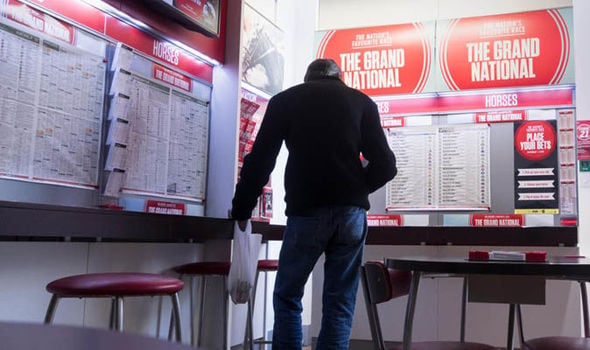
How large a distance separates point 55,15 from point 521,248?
9.73ft

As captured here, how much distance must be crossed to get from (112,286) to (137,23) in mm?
1567

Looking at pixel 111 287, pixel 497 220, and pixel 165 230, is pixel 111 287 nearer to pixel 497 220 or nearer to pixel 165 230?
pixel 165 230

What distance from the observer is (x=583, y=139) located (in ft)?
15.4

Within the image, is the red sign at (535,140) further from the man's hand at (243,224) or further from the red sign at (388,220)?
the man's hand at (243,224)

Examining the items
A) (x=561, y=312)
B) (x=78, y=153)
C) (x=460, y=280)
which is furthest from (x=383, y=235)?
(x=78, y=153)

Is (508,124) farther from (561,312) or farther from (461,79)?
(561,312)

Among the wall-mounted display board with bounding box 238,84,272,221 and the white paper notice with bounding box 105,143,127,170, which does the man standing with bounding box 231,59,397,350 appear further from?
the wall-mounted display board with bounding box 238,84,272,221

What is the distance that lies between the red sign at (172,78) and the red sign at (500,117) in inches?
85.4

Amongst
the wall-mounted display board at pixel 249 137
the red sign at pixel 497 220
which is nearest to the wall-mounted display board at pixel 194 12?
the wall-mounted display board at pixel 249 137

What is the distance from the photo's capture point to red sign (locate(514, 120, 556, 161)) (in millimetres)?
4148

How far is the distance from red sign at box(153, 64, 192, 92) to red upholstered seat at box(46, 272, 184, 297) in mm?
1396

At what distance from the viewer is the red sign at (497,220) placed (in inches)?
165

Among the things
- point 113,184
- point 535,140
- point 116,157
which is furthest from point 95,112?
point 535,140

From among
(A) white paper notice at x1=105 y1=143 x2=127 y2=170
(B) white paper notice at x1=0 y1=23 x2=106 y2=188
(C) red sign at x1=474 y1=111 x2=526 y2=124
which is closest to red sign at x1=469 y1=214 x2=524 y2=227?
(C) red sign at x1=474 y1=111 x2=526 y2=124
